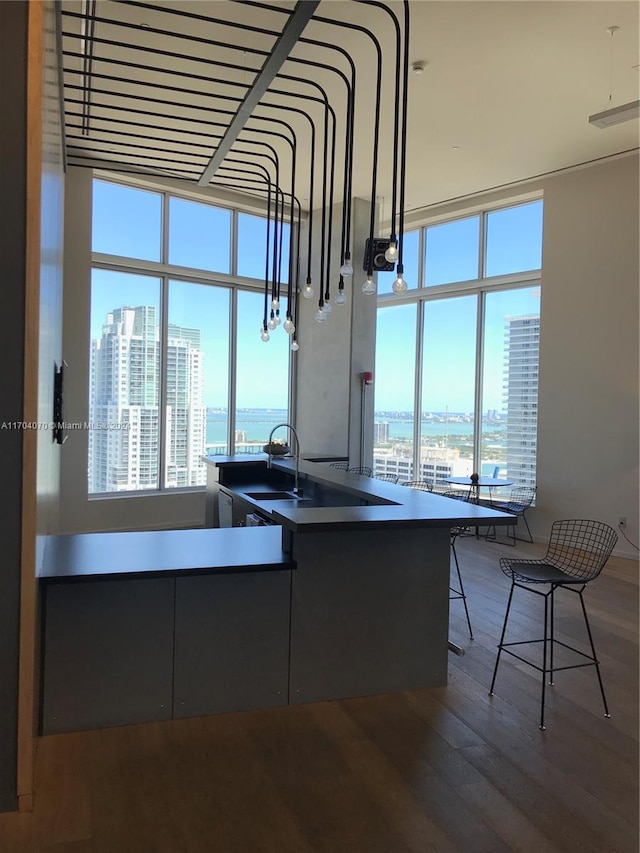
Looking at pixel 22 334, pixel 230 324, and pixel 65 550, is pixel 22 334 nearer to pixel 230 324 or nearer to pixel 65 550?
pixel 65 550

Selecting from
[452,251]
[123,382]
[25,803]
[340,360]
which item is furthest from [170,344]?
[25,803]

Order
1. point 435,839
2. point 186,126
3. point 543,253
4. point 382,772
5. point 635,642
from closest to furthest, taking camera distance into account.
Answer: point 435,839 → point 382,772 → point 635,642 → point 186,126 → point 543,253

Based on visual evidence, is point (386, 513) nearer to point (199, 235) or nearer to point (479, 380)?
point (479, 380)

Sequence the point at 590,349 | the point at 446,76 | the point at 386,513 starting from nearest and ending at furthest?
the point at 386,513 < the point at 446,76 < the point at 590,349

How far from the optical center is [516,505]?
6.66 meters

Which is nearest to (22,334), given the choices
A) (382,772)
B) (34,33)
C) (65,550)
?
(34,33)

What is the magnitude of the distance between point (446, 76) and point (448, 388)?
406cm

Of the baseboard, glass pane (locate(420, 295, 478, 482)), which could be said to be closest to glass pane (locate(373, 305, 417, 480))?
glass pane (locate(420, 295, 478, 482))

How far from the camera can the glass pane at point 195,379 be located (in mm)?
7363

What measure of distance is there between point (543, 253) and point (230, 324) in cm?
391

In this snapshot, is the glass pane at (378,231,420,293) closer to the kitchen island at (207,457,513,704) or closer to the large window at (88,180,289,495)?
the large window at (88,180,289,495)

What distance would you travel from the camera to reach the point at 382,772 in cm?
238

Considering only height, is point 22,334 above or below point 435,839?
above

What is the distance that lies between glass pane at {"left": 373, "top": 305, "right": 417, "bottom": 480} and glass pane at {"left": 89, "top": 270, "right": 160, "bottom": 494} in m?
3.14
